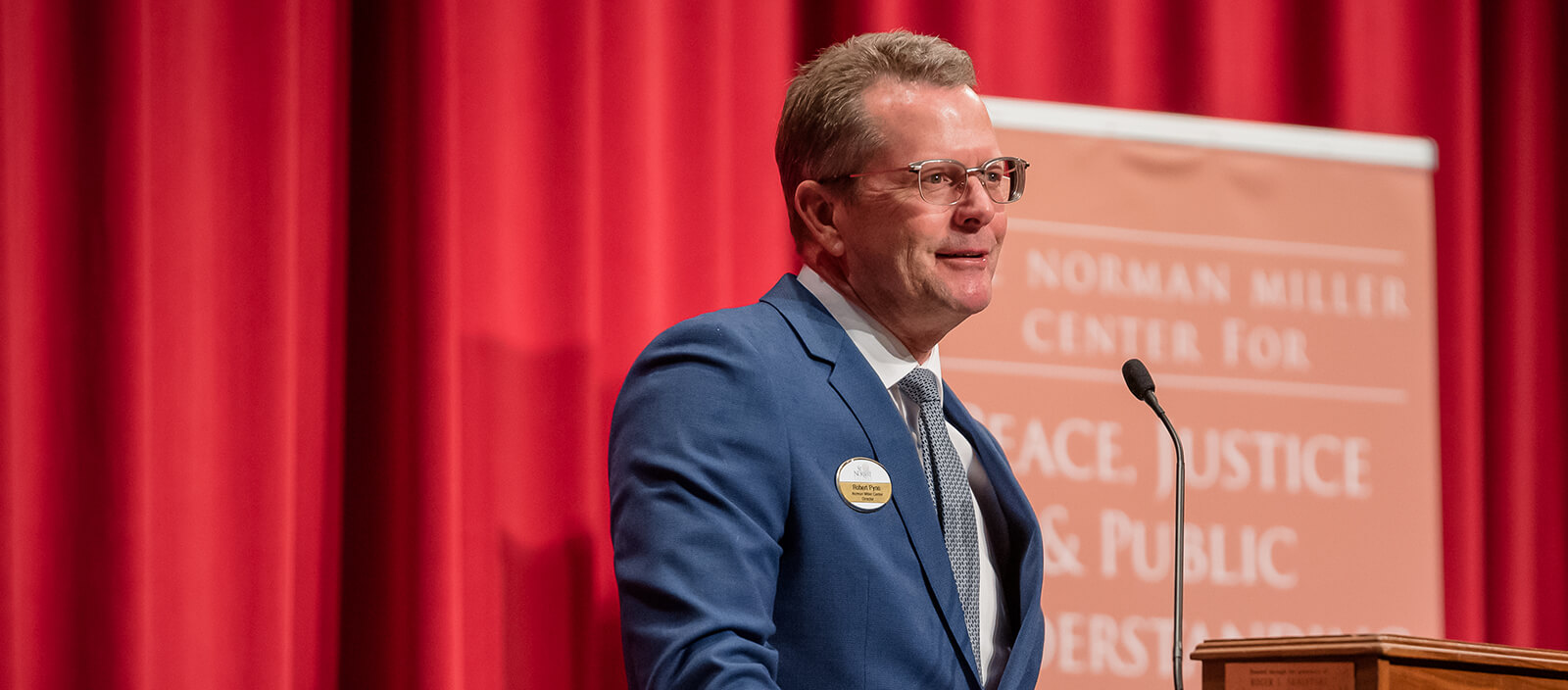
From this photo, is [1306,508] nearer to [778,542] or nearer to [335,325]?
[778,542]

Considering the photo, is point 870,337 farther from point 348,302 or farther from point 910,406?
point 348,302

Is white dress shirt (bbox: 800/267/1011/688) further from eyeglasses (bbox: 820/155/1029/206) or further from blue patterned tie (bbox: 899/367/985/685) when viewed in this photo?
eyeglasses (bbox: 820/155/1029/206)

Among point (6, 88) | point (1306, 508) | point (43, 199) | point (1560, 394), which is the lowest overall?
point (1306, 508)

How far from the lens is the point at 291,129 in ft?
7.47

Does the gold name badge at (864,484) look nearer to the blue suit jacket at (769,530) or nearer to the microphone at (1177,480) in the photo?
the blue suit jacket at (769,530)

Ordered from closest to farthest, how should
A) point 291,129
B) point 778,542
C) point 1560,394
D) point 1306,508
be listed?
point 778,542 → point 291,129 → point 1306,508 → point 1560,394

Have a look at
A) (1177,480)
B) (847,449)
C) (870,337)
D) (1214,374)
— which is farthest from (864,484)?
(1214,374)

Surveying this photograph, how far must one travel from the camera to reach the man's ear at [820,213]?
2129 millimetres

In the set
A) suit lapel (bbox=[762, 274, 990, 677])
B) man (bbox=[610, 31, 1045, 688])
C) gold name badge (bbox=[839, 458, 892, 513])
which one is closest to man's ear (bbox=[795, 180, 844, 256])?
man (bbox=[610, 31, 1045, 688])

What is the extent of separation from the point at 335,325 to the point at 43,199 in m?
0.44

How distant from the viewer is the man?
1.72 m

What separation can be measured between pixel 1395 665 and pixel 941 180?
836 mm

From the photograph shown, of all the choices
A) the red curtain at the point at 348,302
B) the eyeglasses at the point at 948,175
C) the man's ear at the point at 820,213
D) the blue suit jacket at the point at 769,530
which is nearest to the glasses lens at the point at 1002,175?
the eyeglasses at the point at 948,175

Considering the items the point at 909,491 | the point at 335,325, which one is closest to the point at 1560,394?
the point at 909,491
